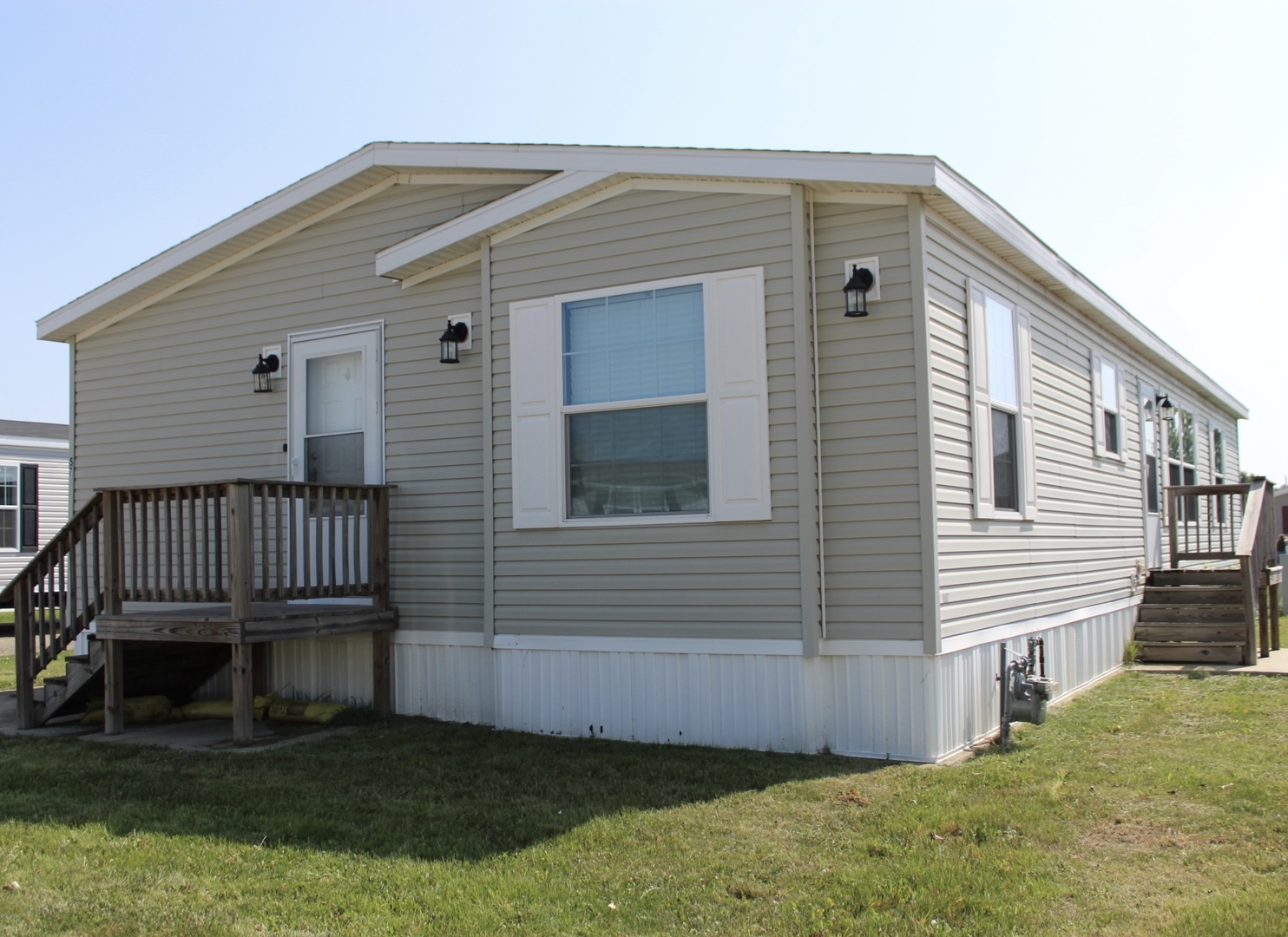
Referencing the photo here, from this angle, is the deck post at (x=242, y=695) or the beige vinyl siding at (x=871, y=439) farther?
the deck post at (x=242, y=695)

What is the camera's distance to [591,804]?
5.89 meters

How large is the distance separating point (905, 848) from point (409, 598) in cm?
490

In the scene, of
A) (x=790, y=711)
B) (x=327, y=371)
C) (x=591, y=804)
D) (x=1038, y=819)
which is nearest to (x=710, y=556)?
(x=790, y=711)

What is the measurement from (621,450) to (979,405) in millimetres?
2428

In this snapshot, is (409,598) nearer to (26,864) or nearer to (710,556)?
(710,556)

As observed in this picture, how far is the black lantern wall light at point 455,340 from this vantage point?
28.3 ft

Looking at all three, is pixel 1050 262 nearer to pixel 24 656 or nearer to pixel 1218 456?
pixel 24 656

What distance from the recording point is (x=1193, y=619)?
11781 mm

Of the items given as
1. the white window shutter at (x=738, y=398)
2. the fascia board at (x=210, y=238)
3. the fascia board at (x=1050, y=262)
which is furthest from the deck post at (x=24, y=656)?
the fascia board at (x=1050, y=262)

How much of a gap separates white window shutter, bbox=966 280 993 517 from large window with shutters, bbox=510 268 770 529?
5.03 ft

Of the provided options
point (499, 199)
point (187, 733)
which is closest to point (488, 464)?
point (499, 199)

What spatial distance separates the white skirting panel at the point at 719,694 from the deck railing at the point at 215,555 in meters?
0.80

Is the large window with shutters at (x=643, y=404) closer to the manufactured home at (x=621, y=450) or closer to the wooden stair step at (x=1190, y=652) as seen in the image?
the manufactured home at (x=621, y=450)

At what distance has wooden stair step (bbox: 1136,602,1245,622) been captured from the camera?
11.5 meters
